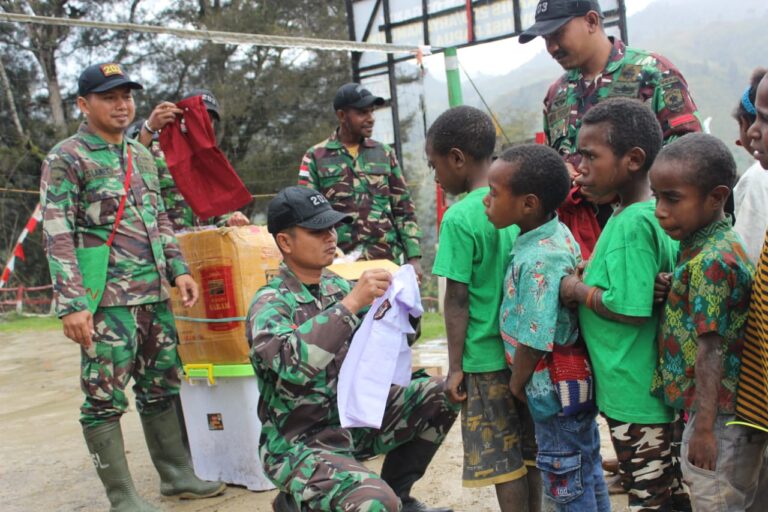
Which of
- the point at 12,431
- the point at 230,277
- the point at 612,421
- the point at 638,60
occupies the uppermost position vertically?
the point at 638,60

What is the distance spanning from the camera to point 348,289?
3168 millimetres

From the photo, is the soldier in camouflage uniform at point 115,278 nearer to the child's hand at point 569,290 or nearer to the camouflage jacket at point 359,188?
the camouflage jacket at point 359,188

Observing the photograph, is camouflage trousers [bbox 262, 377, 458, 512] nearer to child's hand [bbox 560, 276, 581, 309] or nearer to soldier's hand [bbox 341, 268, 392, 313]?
soldier's hand [bbox 341, 268, 392, 313]

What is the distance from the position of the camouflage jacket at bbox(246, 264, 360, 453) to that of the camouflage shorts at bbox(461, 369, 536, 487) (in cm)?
50

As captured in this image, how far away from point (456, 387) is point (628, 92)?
4.51 feet

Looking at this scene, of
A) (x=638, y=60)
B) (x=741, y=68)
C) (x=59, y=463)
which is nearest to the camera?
(x=638, y=60)

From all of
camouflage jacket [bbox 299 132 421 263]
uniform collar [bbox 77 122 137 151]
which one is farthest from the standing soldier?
uniform collar [bbox 77 122 137 151]

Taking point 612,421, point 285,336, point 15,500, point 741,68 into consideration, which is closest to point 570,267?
point 612,421

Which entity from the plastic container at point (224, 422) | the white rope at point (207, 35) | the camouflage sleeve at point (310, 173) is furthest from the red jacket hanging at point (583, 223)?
the white rope at point (207, 35)

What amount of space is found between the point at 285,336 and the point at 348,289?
58 cm

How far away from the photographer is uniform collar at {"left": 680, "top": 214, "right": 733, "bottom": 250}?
7.27ft

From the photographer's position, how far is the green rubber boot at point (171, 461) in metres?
3.96

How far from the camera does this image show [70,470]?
4547mm

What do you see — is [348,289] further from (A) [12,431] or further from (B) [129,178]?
(A) [12,431]
